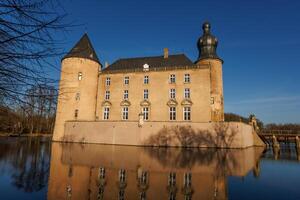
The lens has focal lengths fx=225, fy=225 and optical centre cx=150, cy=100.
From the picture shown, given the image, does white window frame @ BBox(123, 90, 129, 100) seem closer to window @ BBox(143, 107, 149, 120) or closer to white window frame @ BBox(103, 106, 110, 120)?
white window frame @ BBox(103, 106, 110, 120)

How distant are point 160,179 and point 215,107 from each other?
67.3ft

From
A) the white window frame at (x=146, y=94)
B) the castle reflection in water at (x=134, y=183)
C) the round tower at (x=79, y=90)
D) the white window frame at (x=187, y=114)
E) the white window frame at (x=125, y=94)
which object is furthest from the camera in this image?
the white window frame at (x=125, y=94)

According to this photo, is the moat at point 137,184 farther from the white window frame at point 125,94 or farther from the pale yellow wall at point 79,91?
the white window frame at point 125,94

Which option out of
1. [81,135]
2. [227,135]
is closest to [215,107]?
[227,135]

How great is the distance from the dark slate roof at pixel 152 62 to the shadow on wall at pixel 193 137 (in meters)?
8.94

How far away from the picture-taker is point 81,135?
26906 millimetres

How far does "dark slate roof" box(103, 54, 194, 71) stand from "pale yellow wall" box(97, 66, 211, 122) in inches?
53.2

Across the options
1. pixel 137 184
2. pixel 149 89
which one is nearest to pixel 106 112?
pixel 149 89

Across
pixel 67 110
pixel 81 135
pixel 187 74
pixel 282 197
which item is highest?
pixel 187 74

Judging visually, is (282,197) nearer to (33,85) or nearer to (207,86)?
(33,85)

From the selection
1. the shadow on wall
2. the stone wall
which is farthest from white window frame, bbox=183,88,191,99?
the shadow on wall

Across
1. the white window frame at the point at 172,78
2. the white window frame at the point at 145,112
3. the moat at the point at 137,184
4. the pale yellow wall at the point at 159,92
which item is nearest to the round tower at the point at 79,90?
the pale yellow wall at the point at 159,92

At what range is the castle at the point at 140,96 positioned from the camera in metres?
25.8

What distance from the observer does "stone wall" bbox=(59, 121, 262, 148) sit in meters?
23.8
